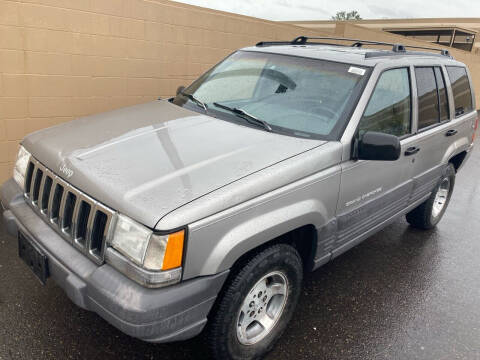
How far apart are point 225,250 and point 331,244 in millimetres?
1082

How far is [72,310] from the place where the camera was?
9.73 feet

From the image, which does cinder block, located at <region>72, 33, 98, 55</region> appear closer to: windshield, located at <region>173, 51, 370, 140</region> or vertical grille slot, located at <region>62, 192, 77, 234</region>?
windshield, located at <region>173, 51, 370, 140</region>

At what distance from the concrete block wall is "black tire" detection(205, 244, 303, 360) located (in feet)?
11.3

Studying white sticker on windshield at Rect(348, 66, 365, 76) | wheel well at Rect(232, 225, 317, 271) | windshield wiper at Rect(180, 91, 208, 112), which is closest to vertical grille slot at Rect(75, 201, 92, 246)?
wheel well at Rect(232, 225, 317, 271)

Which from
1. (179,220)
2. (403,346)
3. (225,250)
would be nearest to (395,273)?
(403,346)

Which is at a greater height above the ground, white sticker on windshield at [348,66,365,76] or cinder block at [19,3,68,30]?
cinder block at [19,3,68,30]

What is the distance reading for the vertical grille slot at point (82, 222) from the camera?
225 cm

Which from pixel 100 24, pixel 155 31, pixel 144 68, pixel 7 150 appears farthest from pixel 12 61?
pixel 155 31

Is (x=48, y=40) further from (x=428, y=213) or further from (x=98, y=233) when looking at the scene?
(x=428, y=213)

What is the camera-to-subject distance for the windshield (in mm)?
2914

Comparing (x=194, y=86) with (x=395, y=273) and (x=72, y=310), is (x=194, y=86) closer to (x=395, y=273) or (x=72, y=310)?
(x=72, y=310)

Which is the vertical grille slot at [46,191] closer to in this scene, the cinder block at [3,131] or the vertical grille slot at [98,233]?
the vertical grille slot at [98,233]

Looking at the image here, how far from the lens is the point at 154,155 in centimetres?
246

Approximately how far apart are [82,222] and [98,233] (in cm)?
15
